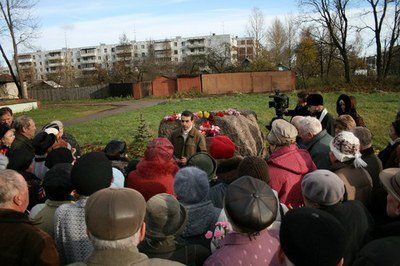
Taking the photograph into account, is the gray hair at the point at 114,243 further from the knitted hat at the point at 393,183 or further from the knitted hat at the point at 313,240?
the knitted hat at the point at 393,183

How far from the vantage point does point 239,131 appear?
9.20 m

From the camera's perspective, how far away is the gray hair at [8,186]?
2441 millimetres

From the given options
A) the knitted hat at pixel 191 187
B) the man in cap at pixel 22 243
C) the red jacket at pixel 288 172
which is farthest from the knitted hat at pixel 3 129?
the red jacket at pixel 288 172

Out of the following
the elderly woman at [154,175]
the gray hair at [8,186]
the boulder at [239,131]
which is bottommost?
the boulder at [239,131]

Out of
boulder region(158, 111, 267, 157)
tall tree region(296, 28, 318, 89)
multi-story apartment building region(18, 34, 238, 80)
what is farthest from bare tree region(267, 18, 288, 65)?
boulder region(158, 111, 267, 157)

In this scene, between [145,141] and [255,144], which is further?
[145,141]

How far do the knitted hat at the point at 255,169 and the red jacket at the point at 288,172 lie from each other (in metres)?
0.48

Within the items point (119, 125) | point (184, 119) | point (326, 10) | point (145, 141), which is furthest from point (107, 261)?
point (326, 10)

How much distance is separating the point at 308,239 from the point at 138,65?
211ft

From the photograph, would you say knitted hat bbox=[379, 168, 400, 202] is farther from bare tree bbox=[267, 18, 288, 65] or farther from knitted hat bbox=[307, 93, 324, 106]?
bare tree bbox=[267, 18, 288, 65]

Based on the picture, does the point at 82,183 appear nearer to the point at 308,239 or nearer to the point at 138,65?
the point at 308,239

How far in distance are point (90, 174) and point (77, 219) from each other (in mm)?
342

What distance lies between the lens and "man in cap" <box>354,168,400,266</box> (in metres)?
1.89

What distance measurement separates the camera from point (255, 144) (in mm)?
9602
